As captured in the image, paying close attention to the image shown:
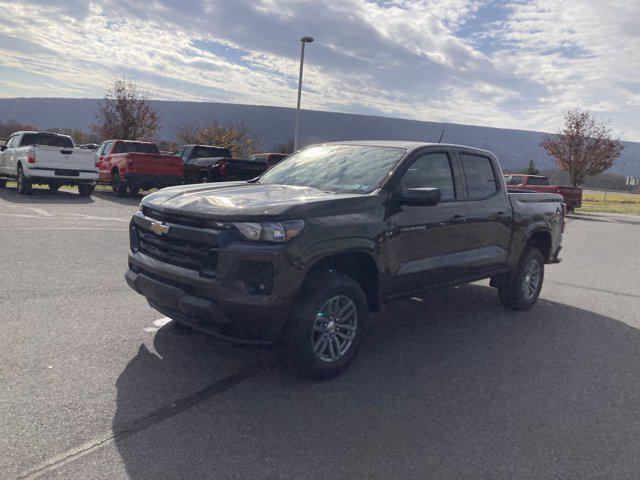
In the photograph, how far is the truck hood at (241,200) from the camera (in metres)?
3.69

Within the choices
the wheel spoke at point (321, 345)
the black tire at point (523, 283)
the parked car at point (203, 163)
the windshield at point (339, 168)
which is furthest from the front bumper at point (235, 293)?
the parked car at point (203, 163)

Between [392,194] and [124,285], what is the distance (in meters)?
3.61

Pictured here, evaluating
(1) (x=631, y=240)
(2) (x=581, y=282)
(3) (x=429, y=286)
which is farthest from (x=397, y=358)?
(1) (x=631, y=240)

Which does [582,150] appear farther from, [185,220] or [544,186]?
[185,220]

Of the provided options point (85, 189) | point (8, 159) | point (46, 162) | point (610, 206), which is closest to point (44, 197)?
Result: point (46, 162)

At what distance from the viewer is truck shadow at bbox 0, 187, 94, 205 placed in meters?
14.8

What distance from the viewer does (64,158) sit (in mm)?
16297

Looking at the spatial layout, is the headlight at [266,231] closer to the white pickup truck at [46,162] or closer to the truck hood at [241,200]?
the truck hood at [241,200]

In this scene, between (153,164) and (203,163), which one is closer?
(153,164)

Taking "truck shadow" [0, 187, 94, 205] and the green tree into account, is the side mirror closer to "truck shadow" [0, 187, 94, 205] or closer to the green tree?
"truck shadow" [0, 187, 94, 205]

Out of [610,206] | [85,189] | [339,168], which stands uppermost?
[339,168]

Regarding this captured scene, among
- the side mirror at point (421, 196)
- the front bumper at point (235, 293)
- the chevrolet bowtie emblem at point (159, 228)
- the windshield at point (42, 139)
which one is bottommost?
the front bumper at point (235, 293)

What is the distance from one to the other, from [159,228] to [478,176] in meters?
3.36

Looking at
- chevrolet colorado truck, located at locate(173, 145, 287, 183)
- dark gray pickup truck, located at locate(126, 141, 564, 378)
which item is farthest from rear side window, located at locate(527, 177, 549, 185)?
dark gray pickup truck, located at locate(126, 141, 564, 378)
